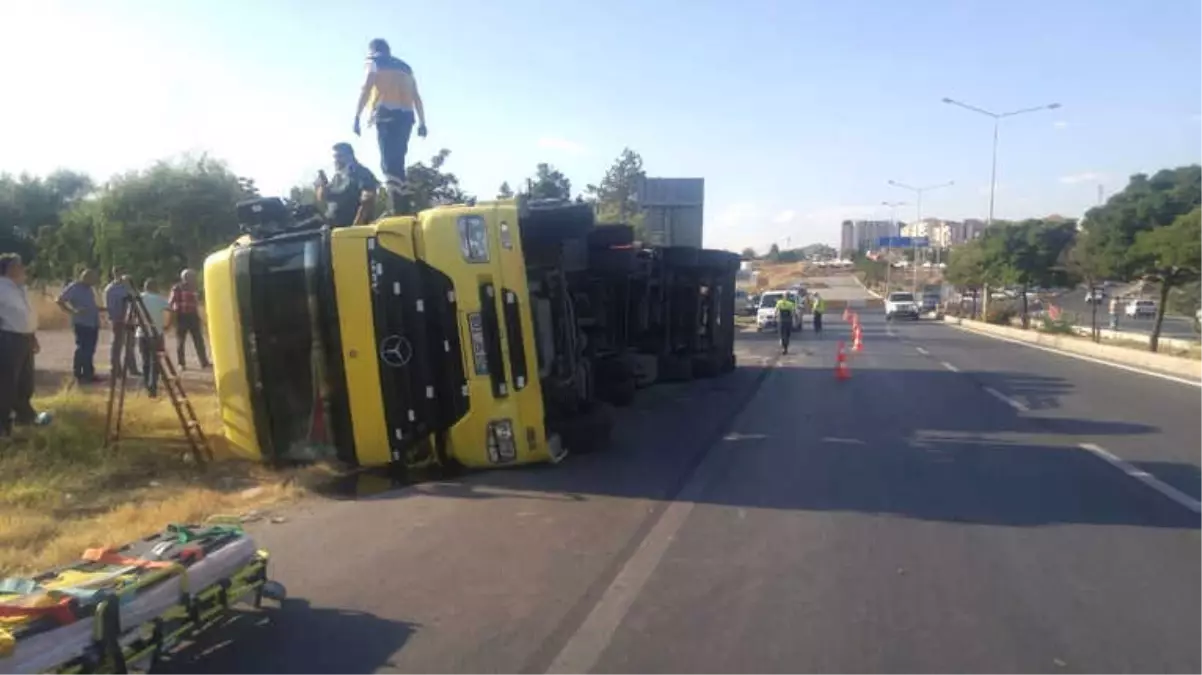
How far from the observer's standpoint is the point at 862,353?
2808cm

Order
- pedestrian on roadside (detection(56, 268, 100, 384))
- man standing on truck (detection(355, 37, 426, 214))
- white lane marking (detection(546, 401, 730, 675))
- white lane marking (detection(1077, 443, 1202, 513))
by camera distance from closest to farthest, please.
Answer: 1. white lane marking (detection(546, 401, 730, 675))
2. white lane marking (detection(1077, 443, 1202, 513))
3. man standing on truck (detection(355, 37, 426, 214))
4. pedestrian on roadside (detection(56, 268, 100, 384))

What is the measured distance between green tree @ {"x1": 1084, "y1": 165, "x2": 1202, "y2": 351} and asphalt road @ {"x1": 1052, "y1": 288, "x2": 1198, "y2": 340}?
415cm

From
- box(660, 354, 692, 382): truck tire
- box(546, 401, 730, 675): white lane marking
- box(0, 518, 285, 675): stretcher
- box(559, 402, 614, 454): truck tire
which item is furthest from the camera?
box(660, 354, 692, 382): truck tire

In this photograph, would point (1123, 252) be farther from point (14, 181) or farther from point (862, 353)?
point (14, 181)

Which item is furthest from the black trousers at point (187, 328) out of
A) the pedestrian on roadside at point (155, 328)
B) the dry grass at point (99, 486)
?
the dry grass at point (99, 486)

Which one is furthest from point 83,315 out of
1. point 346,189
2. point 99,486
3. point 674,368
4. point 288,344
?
point 674,368

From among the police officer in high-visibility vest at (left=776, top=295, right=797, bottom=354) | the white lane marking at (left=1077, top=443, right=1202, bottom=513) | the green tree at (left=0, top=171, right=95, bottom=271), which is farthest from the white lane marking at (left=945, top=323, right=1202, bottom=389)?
the green tree at (left=0, top=171, right=95, bottom=271)

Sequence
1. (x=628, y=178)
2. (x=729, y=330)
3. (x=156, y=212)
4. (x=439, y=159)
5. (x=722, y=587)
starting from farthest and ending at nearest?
(x=628, y=178), (x=439, y=159), (x=156, y=212), (x=729, y=330), (x=722, y=587)

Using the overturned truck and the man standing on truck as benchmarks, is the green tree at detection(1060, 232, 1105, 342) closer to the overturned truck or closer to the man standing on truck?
the man standing on truck

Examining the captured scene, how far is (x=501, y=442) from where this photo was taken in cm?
897

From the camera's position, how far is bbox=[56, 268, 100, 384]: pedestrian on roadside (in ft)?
44.8

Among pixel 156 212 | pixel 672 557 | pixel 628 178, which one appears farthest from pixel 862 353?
pixel 628 178

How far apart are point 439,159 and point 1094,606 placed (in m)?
29.7

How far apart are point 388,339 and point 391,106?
3.51 meters
